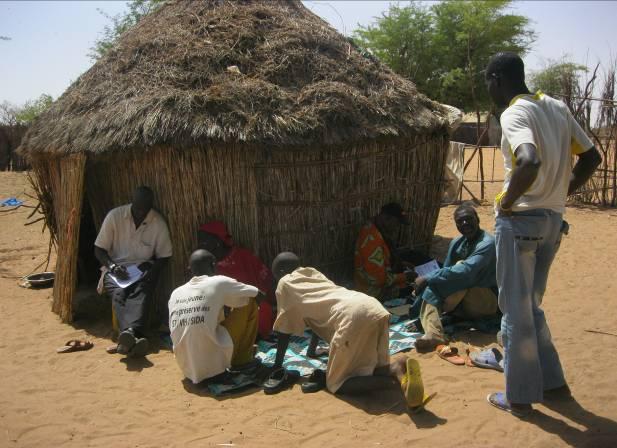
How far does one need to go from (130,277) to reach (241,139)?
159cm

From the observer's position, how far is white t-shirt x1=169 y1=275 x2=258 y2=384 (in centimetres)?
407

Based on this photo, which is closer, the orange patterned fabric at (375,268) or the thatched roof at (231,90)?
the thatched roof at (231,90)

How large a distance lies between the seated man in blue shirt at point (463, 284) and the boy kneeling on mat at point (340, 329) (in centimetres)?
83

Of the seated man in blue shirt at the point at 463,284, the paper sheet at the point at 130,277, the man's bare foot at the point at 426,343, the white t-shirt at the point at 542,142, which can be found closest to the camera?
the white t-shirt at the point at 542,142

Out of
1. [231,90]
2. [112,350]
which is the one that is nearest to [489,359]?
[112,350]

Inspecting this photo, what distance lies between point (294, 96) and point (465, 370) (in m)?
3.15

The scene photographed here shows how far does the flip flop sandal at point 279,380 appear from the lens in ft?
13.1

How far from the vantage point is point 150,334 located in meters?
5.44

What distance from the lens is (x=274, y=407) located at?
12.4ft

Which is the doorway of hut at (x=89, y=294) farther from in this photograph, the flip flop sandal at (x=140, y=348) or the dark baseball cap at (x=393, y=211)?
the dark baseball cap at (x=393, y=211)

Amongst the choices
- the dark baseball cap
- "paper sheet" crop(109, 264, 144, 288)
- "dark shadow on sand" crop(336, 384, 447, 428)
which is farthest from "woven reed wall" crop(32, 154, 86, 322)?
"dark shadow on sand" crop(336, 384, 447, 428)

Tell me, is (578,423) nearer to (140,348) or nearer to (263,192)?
(140,348)

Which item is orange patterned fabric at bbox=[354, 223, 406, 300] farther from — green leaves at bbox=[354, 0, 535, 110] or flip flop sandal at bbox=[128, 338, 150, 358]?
green leaves at bbox=[354, 0, 535, 110]

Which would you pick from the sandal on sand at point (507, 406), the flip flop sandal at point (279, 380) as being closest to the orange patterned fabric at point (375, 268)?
the flip flop sandal at point (279, 380)
